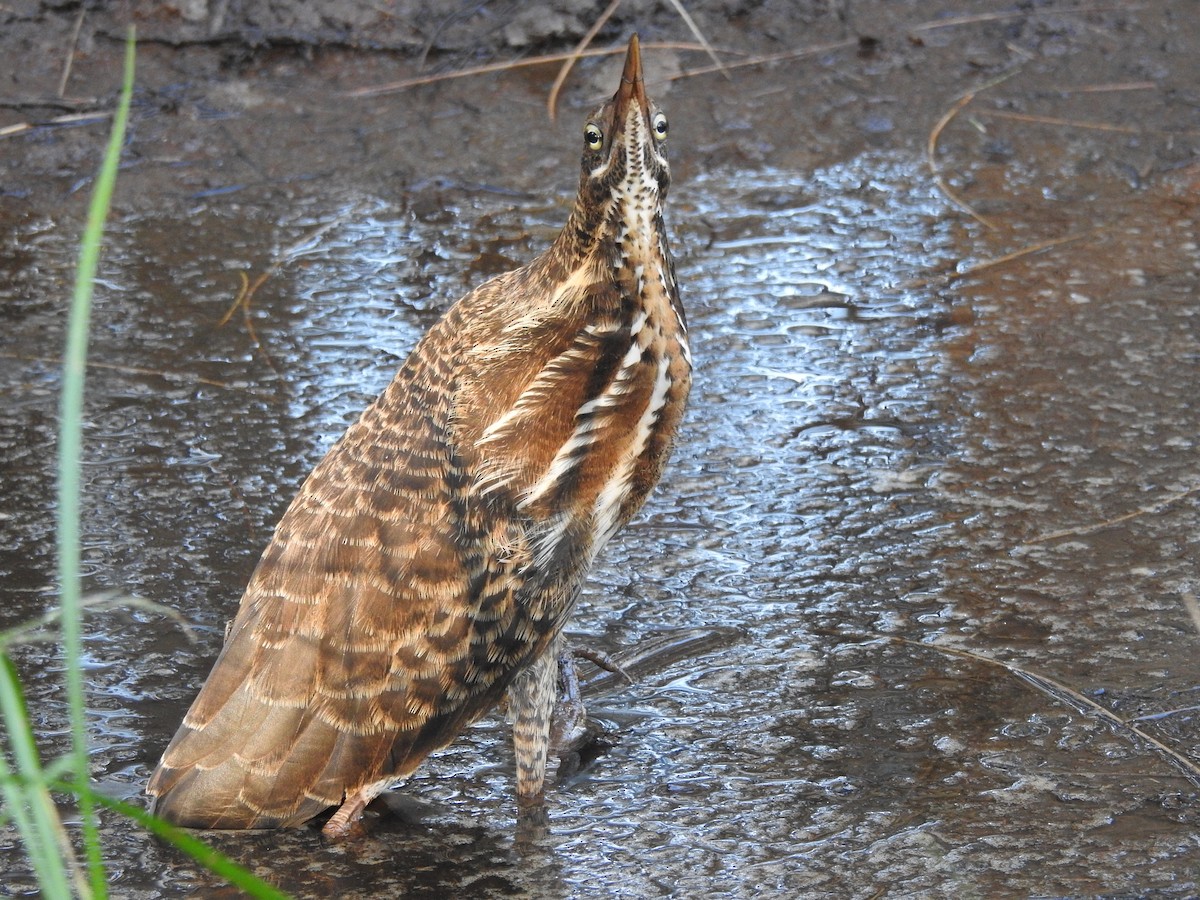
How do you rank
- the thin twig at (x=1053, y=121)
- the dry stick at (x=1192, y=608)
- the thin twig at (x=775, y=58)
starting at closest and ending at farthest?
the dry stick at (x=1192, y=608)
the thin twig at (x=1053, y=121)
the thin twig at (x=775, y=58)

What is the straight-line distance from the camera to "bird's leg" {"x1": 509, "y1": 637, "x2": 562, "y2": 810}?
3252mm

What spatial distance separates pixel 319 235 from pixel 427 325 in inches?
34.3

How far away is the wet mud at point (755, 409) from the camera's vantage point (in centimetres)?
315

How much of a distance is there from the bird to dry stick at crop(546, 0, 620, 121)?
353 centimetres

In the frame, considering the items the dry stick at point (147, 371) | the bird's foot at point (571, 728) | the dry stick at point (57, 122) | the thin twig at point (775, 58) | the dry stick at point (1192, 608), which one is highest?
the dry stick at point (57, 122)

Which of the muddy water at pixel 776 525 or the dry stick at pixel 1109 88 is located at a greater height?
the dry stick at pixel 1109 88

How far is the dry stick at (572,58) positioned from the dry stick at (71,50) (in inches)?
86.2

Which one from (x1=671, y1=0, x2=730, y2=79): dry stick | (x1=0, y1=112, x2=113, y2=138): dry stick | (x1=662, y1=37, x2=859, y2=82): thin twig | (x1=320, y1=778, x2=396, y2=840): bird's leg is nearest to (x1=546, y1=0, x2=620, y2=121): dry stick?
(x1=671, y1=0, x2=730, y2=79): dry stick

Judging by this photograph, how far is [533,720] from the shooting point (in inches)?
129

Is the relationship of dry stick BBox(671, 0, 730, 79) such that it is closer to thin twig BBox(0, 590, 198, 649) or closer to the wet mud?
the wet mud

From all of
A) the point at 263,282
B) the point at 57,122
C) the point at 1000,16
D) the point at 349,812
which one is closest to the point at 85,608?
the point at 349,812

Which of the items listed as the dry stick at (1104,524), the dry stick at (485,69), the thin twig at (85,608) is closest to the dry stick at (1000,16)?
the dry stick at (485,69)

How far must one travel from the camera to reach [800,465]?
449cm

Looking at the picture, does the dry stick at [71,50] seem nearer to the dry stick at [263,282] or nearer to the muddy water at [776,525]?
the muddy water at [776,525]
